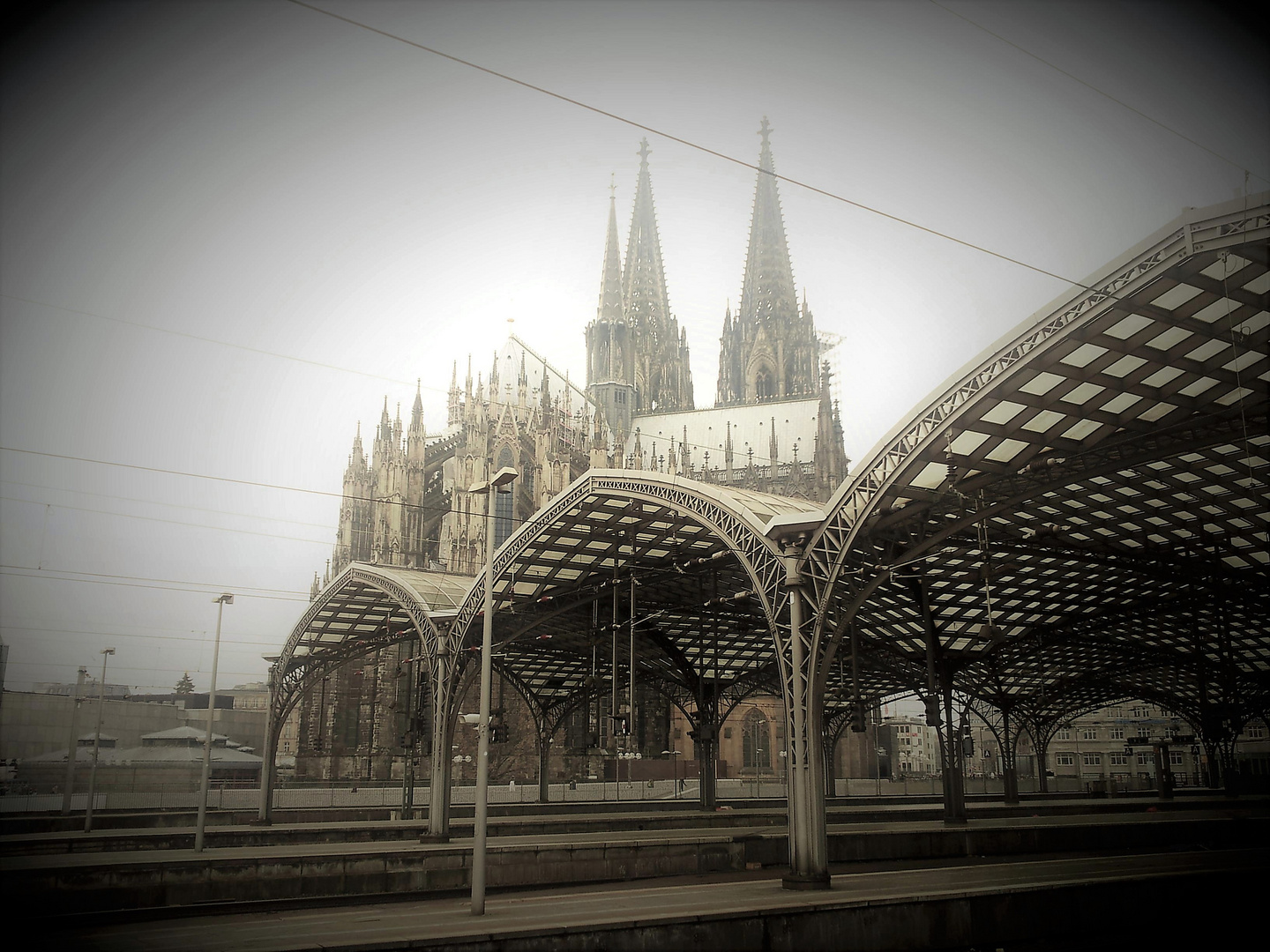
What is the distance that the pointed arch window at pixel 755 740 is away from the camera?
8012 centimetres

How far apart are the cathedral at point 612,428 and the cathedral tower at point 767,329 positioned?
0.15 metres

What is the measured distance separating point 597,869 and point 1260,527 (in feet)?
65.2

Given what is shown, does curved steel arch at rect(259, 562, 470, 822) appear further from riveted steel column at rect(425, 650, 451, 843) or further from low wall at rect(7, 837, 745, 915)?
low wall at rect(7, 837, 745, 915)

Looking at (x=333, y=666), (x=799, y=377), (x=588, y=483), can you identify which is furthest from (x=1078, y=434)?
(x=799, y=377)

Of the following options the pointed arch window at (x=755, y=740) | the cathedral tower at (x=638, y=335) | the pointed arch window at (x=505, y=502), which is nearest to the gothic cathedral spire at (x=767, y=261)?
the cathedral tower at (x=638, y=335)

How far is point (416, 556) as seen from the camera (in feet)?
199

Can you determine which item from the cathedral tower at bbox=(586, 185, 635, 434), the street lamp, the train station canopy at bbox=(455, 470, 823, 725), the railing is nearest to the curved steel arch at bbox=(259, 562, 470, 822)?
the train station canopy at bbox=(455, 470, 823, 725)

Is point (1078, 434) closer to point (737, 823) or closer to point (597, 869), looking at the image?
point (597, 869)

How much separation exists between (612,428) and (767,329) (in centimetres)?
2116

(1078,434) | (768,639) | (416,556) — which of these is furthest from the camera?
(416,556)

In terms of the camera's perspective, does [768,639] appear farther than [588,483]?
Yes

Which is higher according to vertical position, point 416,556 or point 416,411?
point 416,411

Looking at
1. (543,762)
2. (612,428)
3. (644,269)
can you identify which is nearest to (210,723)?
(543,762)

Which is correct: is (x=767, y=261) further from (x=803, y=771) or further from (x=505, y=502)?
(x=803, y=771)
